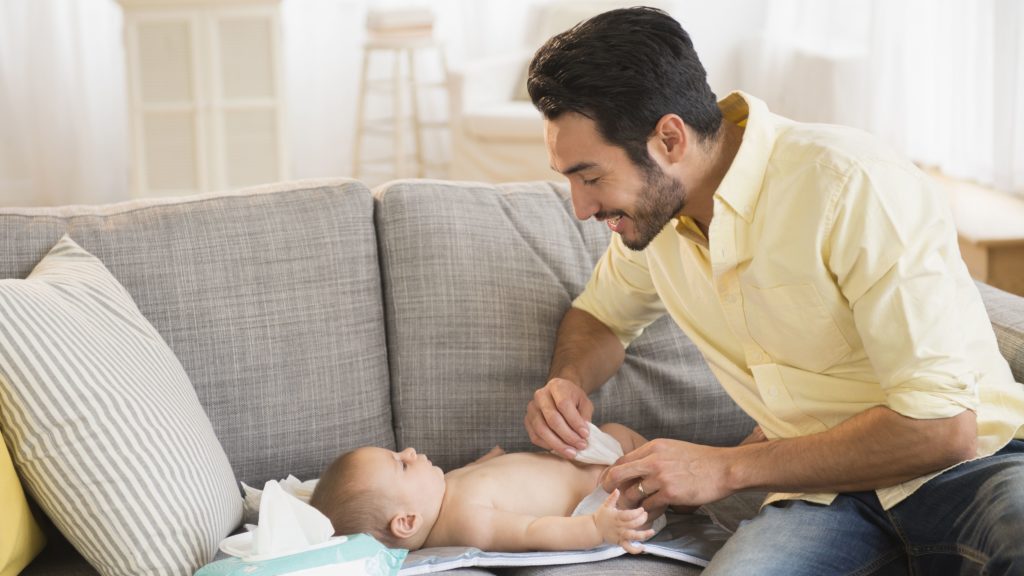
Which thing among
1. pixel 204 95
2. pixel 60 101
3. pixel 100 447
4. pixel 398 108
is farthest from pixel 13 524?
pixel 60 101

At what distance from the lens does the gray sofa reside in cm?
191

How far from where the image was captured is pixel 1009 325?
1883 mm

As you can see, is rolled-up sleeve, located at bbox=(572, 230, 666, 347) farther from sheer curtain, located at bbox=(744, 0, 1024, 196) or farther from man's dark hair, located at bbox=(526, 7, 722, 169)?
sheer curtain, located at bbox=(744, 0, 1024, 196)

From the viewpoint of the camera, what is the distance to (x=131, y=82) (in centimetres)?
486

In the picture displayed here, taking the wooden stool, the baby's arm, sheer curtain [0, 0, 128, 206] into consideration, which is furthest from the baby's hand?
sheer curtain [0, 0, 128, 206]

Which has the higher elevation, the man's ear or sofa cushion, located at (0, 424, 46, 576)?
the man's ear

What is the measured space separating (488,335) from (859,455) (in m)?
0.69

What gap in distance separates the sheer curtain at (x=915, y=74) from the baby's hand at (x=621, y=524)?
300 cm

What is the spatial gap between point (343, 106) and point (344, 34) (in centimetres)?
37

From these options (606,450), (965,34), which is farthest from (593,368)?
(965,34)

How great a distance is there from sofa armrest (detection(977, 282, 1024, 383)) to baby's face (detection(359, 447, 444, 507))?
0.93m

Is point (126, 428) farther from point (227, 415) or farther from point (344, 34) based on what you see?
point (344, 34)

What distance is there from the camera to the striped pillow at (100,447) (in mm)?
1540

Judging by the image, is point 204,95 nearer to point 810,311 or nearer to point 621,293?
point 621,293
